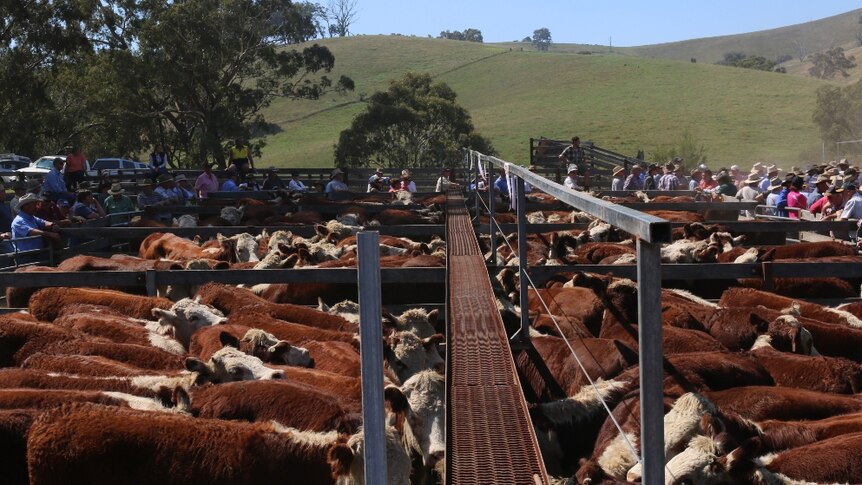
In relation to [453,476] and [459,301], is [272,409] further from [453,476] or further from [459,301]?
[453,476]

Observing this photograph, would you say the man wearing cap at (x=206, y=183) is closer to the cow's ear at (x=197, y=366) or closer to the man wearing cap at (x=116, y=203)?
the man wearing cap at (x=116, y=203)

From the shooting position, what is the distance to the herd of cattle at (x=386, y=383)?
15.8 ft

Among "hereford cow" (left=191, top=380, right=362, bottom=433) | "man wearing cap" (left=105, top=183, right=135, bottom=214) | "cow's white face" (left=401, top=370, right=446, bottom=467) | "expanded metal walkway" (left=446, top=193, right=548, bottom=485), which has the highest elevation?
"man wearing cap" (left=105, top=183, right=135, bottom=214)

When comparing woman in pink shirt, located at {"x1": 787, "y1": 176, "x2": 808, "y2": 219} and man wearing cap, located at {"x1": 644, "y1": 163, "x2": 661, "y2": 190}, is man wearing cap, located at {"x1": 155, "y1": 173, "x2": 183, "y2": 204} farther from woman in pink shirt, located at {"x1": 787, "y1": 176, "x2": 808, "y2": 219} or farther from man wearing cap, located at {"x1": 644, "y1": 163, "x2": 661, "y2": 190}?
woman in pink shirt, located at {"x1": 787, "y1": 176, "x2": 808, "y2": 219}

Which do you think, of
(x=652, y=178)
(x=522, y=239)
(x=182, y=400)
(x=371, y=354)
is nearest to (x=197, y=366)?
(x=182, y=400)

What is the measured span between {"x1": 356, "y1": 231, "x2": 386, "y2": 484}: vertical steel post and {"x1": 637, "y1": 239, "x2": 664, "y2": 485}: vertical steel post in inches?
26.4

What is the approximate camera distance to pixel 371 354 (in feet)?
7.61

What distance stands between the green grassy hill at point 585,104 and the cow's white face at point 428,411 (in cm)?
5414

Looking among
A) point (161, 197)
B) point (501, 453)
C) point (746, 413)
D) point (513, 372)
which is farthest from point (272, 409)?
point (161, 197)

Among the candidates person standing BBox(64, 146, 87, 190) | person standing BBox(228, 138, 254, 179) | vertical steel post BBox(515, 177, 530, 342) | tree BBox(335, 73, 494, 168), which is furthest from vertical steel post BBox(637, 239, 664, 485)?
tree BBox(335, 73, 494, 168)

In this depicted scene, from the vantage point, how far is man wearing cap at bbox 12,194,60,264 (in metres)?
12.2

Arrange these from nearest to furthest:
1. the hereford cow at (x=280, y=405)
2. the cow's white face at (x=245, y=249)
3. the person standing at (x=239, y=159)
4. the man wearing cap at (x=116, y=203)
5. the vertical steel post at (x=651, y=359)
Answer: the vertical steel post at (x=651, y=359), the hereford cow at (x=280, y=405), the cow's white face at (x=245, y=249), the man wearing cap at (x=116, y=203), the person standing at (x=239, y=159)

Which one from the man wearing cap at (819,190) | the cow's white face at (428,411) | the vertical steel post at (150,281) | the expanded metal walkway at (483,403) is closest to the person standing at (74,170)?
the vertical steel post at (150,281)

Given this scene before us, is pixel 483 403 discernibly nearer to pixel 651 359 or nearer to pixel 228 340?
pixel 651 359
